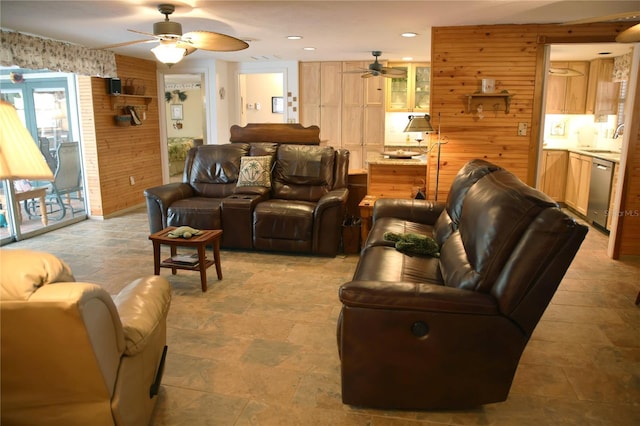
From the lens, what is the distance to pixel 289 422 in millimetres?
2162

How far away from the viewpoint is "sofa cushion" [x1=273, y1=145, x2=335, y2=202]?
4992mm

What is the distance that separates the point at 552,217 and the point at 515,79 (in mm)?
3135

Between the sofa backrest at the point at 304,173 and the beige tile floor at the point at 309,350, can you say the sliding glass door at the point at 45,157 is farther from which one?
the sofa backrest at the point at 304,173

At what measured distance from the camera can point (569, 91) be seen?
681cm

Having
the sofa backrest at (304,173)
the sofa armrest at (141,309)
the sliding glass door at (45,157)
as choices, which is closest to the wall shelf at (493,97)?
the sofa backrest at (304,173)

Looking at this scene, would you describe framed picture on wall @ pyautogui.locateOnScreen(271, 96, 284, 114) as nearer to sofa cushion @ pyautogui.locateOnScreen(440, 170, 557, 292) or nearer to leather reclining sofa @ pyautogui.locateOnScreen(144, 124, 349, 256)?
leather reclining sofa @ pyautogui.locateOnScreen(144, 124, 349, 256)

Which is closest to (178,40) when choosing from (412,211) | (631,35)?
(412,211)

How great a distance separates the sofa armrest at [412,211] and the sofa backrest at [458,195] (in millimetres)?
360

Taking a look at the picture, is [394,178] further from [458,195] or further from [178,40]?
[178,40]

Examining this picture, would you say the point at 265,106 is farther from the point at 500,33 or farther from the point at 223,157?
the point at 500,33

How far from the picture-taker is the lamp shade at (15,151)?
56.8 inches

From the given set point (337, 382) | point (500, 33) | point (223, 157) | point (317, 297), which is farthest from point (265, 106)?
point (337, 382)

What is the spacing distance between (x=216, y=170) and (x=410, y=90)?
12.8 feet

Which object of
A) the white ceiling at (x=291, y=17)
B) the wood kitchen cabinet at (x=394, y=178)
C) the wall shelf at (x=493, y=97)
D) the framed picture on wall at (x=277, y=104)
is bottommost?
the wood kitchen cabinet at (x=394, y=178)
